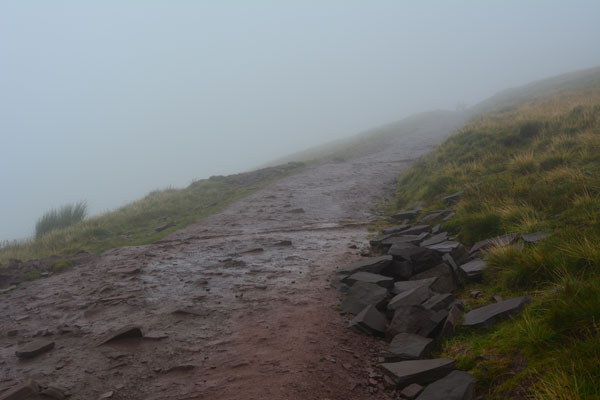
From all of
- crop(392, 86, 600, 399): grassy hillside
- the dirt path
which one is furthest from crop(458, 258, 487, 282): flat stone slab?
the dirt path

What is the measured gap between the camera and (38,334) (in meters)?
5.85

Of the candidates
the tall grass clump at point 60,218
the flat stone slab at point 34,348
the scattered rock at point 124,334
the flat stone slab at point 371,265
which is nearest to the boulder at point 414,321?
the flat stone slab at point 371,265

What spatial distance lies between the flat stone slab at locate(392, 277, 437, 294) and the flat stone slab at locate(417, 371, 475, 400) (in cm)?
196

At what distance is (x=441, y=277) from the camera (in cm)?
571

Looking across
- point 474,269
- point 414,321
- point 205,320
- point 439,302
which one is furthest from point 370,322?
point 205,320

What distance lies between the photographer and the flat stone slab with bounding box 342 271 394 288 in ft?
19.7

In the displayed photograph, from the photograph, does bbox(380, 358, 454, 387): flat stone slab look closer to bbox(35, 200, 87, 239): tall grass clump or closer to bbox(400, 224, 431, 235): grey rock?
bbox(400, 224, 431, 235): grey rock

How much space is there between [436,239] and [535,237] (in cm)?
180

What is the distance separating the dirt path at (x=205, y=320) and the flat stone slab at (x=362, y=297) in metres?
0.30

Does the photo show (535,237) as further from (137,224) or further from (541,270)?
(137,224)

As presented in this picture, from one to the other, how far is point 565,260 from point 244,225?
9474 mm

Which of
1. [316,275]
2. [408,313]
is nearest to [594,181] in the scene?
[408,313]

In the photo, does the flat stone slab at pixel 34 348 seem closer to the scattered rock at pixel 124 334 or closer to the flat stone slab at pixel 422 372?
the scattered rock at pixel 124 334

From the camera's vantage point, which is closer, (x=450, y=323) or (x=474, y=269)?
(x=450, y=323)
